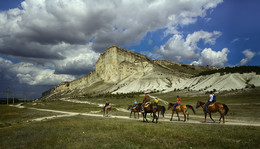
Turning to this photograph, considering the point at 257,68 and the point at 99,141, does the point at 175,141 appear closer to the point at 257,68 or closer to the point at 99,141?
the point at 99,141

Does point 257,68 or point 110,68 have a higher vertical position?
point 110,68

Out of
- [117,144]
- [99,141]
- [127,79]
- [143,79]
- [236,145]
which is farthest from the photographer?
[127,79]

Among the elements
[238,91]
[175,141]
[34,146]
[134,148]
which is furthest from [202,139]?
[238,91]

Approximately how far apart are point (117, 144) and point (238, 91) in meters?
53.1

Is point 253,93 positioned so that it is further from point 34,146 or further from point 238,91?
point 34,146

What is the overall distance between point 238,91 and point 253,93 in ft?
17.7

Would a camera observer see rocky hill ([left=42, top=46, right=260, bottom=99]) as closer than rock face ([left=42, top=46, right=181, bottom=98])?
Yes

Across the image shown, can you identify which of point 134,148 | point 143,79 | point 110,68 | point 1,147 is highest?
point 110,68

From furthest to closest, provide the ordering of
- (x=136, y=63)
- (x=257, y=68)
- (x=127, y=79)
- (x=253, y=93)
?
(x=136, y=63) < (x=127, y=79) < (x=257, y=68) < (x=253, y=93)

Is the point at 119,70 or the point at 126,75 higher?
the point at 119,70

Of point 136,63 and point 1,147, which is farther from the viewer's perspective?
point 136,63

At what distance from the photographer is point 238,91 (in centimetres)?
4816

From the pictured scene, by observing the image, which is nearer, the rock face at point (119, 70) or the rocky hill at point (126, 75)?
the rocky hill at point (126, 75)

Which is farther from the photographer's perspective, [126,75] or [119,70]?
[126,75]
